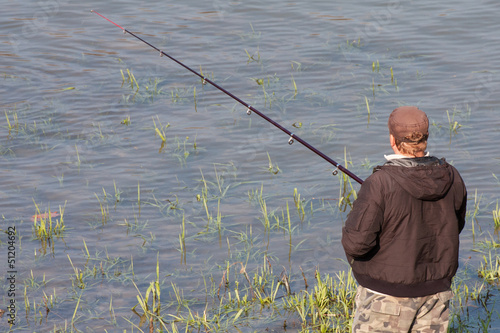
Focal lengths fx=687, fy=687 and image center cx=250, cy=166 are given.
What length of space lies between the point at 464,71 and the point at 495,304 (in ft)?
21.1

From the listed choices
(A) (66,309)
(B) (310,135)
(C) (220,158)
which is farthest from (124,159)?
(A) (66,309)

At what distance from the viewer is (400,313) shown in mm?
3158

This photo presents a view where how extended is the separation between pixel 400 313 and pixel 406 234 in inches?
15.2

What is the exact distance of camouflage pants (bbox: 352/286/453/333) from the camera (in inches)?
124

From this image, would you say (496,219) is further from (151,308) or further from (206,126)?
(206,126)

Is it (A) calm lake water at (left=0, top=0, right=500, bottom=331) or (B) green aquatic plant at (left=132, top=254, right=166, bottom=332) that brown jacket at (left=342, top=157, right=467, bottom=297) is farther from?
(B) green aquatic plant at (left=132, top=254, right=166, bottom=332)

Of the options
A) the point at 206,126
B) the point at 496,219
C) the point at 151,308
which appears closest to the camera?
the point at 151,308

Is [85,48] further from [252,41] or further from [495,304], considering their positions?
[495,304]

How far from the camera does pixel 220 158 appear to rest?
25.9 feet

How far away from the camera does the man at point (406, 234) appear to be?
300 cm

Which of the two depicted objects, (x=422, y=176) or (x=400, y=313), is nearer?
(x=422, y=176)

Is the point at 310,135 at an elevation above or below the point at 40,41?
below

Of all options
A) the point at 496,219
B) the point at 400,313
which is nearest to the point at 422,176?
the point at 400,313

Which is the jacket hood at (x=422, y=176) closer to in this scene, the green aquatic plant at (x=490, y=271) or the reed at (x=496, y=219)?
the green aquatic plant at (x=490, y=271)
